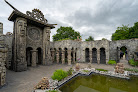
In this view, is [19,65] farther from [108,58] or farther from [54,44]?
[108,58]

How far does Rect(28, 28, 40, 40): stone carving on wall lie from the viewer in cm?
1276

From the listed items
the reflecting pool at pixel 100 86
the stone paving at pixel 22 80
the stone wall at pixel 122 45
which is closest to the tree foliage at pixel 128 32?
the stone wall at pixel 122 45

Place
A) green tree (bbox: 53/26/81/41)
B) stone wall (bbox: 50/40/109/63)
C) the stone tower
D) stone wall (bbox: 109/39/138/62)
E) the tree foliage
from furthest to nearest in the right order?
green tree (bbox: 53/26/81/41), the tree foliage, stone wall (bbox: 50/40/109/63), stone wall (bbox: 109/39/138/62), the stone tower

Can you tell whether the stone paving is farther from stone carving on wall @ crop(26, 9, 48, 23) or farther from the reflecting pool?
stone carving on wall @ crop(26, 9, 48, 23)

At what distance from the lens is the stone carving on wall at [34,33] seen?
41.9ft

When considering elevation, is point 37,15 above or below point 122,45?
above

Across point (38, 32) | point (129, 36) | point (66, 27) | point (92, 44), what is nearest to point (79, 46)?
point (92, 44)

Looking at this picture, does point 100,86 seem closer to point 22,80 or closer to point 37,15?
point 22,80

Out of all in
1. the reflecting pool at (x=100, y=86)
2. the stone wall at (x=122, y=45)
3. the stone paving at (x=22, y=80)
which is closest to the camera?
the stone paving at (x=22, y=80)

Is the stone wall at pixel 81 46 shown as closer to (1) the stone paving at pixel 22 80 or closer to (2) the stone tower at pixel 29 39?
(2) the stone tower at pixel 29 39

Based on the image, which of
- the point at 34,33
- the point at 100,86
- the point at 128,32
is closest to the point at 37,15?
the point at 34,33

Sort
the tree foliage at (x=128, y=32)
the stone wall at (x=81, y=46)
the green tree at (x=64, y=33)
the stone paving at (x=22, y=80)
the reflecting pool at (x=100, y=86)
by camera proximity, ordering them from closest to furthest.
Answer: the stone paving at (x=22, y=80) → the reflecting pool at (x=100, y=86) → the stone wall at (x=81, y=46) → the tree foliage at (x=128, y=32) → the green tree at (x=64, y=33)

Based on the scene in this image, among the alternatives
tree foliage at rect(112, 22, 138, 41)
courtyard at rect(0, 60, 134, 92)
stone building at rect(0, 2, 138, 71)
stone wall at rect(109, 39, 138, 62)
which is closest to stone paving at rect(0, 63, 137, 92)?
courtyard at rect(0, 60, 134, 92)

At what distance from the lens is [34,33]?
44.1ft
